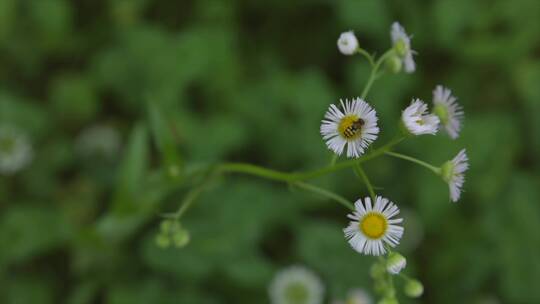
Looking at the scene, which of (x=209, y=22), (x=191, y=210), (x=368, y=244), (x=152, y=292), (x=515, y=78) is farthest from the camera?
(x=209, y=22)

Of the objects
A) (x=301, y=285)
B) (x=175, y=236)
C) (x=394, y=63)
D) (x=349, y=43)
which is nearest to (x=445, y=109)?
(x=394, y=63)

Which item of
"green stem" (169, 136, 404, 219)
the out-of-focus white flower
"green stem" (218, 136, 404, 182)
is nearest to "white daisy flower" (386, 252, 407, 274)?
"green stem" (169, 136, 404, 219)

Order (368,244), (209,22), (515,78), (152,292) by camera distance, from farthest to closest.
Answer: (209,22) < (515,78) < (152,292) < (368,244)

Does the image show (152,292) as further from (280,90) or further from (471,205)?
(471,205)

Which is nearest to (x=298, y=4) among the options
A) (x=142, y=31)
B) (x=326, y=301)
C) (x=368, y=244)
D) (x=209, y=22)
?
(x=209, y=22)

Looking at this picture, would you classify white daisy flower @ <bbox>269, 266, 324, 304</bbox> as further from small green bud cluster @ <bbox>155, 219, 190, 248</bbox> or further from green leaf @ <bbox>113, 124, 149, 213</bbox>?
small green bud cluster @ <bbox>155, 219, 190, 248</bbox>

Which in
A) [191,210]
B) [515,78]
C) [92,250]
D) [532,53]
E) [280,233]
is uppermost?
[532,53]

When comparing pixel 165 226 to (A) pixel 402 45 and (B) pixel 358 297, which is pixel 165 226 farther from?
(B) pixel 358 297
